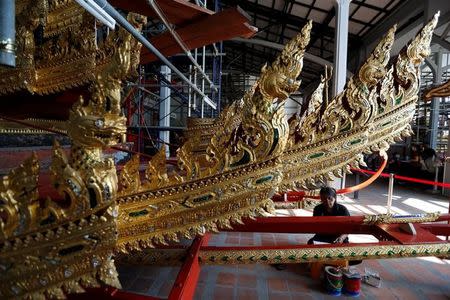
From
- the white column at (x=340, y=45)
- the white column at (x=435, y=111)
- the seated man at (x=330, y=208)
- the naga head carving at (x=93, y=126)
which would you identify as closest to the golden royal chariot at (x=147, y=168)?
the naga head carving at (x=93, y=126)

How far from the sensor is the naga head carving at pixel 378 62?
106 inches

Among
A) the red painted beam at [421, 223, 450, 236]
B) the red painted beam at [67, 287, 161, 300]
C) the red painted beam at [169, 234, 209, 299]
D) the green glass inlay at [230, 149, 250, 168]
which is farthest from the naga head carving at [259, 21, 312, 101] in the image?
the red painted beam at [421, 223, 450, 236]

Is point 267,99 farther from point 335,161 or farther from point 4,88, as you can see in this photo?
point 4,88

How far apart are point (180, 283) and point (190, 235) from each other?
0.77 ft

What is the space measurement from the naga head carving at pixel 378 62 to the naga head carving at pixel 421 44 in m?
0.19

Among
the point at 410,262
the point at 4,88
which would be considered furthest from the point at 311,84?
the point at 4,88

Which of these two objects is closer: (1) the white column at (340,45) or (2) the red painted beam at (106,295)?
(2) the red painted beam at (106,295)

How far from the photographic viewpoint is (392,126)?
2.86 meters

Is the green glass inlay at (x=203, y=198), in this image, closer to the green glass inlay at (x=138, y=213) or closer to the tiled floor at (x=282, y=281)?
the green glass inlay at (x=138, y=213)

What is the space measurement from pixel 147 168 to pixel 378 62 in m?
2.18

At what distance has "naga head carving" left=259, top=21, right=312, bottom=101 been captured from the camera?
1.58m

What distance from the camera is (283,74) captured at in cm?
159

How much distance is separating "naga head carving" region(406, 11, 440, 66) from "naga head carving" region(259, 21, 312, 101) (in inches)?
65.5

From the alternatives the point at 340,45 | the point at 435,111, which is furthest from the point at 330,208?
the point at 435,111
